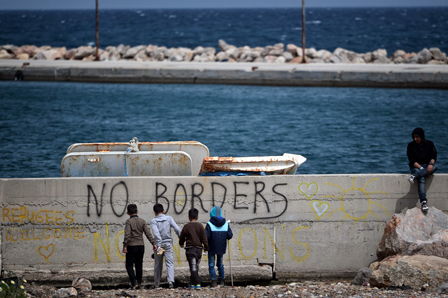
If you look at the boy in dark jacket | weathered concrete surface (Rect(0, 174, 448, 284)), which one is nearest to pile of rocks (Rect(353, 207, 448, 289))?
weathered concrete surface (Rect(0, 174, 448, 284))

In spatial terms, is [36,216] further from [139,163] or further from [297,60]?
[297,60]

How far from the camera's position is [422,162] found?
8586 millimetres

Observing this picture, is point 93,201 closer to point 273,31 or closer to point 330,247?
point 330,247

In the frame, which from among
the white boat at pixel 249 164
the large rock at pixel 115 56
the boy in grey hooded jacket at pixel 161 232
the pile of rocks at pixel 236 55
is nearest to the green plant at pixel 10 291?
the boy in grey hooded jacket at pixel 161 232

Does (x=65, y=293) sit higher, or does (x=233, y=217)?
(x=233, y=217)

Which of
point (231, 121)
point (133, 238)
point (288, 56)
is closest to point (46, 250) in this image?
point (133, 238)

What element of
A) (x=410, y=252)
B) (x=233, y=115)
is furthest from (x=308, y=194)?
(x=233, y=115)

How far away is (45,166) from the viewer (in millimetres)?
16469

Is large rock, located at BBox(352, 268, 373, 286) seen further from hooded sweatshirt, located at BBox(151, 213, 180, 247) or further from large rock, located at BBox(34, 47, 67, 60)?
large rock, located at BBox(34, 47, 67, 60)

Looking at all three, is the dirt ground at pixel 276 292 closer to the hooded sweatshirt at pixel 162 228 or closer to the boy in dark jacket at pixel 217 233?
the boy in dark jacket at pixel 217 233

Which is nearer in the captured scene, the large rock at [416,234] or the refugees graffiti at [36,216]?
the large rock at [416,234]

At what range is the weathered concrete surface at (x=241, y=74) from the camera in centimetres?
2753

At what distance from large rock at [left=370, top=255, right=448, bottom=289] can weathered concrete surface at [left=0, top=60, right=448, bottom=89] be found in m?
21.2

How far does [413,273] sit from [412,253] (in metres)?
0.65
